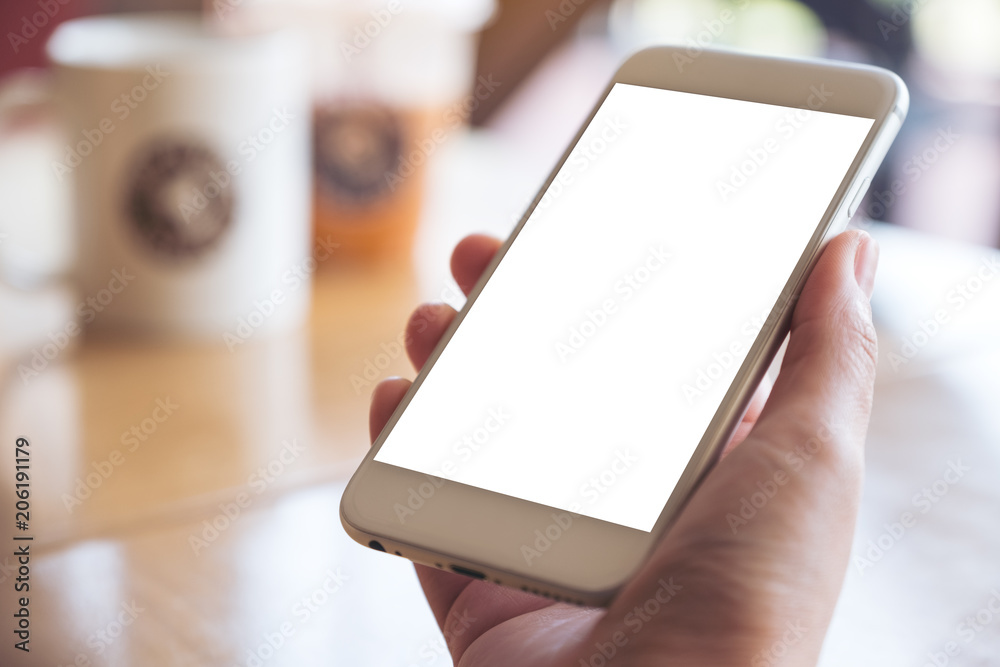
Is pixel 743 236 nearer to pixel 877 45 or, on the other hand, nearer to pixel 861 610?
pixel 861 610

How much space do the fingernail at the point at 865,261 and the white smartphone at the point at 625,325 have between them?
15 mm

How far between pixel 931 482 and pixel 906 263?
12.2 inches

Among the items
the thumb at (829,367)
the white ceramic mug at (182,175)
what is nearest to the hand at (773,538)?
the thumb at (829,367)

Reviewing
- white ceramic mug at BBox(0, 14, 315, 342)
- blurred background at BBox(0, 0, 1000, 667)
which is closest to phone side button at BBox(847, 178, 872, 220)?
blurred background at BBox(0, 0, 1000, 667)

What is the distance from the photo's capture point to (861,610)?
1.40ft

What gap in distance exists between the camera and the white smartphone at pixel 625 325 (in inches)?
14.1

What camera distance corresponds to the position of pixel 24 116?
0.61 m

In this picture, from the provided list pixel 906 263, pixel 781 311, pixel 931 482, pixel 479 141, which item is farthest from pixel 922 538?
pixel 479 141

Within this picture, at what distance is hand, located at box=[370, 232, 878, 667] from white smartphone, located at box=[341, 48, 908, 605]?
1cm

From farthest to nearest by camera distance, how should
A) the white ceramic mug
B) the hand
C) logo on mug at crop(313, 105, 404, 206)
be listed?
logo on mug at crop(313, 105, 404, 206), the white ceramic mug, the hand

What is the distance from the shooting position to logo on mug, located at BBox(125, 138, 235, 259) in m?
0.57

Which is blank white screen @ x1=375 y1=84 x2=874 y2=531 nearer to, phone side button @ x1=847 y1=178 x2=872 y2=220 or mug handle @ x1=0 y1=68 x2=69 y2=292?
phone side button @ x1=847 y1=178 x2=872 y2=220

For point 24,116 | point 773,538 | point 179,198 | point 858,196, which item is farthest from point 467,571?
point 24,116

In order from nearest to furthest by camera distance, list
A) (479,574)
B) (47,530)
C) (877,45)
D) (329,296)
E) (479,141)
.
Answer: (479,574), (47,530), (329,296), (479,141), (877,45)
